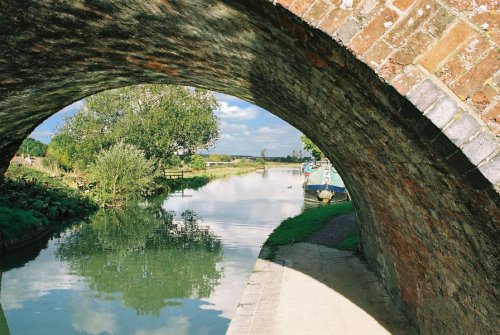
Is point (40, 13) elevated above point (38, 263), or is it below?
above

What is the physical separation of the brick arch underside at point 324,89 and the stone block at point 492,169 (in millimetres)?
53

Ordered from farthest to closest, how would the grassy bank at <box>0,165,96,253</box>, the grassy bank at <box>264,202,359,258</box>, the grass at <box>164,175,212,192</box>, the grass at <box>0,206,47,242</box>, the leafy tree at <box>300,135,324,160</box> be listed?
the leafy tree at <box>300,135,324,160</box> → the grass at <box>164,175,212,192</box> → the grassy bank at <box>0,165,96,253</box> → the grass at <box>0,206,47,242</box> → the grassy bank at <box>264,202,359,258</box>

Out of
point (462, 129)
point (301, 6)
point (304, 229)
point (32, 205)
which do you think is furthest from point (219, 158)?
point (462, 129)

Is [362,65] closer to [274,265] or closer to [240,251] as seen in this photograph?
[274,265]

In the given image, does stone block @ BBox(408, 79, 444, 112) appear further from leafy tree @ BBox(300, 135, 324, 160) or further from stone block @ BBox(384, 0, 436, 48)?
leafy tree @ BBox(300, 135, 324, 160)

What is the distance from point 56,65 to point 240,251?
33.3ft

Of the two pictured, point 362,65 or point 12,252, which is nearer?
point 362,65

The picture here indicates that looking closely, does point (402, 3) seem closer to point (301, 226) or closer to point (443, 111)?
point (443, 111)

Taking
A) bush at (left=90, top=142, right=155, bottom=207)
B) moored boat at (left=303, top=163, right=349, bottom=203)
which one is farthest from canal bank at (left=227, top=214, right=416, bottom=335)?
moored boat at (left=303, top=163, right=349, bottom=203)

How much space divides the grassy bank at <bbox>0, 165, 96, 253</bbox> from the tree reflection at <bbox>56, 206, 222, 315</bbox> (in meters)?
1.45

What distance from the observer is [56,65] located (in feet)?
18.8

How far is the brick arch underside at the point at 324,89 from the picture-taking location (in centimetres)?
304

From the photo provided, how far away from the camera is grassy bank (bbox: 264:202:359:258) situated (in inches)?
514

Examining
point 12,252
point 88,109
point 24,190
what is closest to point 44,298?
point 12,252
